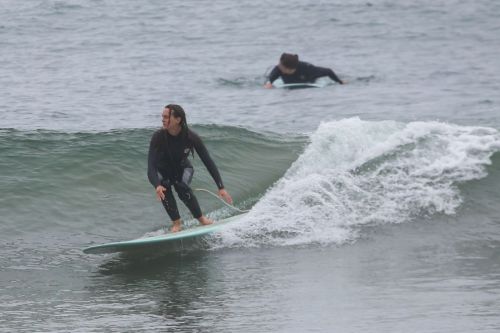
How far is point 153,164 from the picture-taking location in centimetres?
947

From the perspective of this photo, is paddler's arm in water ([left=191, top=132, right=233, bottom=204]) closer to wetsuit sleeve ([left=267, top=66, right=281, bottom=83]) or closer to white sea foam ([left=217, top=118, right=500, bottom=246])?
white sea foam ([left=217, top=118, right=500, bottom=246])

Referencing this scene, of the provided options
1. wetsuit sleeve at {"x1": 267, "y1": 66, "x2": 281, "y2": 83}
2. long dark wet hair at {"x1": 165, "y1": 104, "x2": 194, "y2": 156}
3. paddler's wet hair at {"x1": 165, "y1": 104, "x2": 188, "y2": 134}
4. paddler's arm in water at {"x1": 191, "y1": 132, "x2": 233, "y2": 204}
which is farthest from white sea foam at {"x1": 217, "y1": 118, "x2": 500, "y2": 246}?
wetsuit sleeve at {"x1": 267, "y1": 66, "x2": 281, "y2": 83}

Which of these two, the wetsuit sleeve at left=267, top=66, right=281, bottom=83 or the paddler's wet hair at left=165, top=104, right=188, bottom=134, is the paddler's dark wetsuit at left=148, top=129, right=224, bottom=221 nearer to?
the paddler's wet hair at left=165, top=104, right=188, bottom=134

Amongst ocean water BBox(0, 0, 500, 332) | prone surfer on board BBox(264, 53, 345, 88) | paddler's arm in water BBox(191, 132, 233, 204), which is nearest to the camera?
ocean water BBox(0, 0, 500, 332)

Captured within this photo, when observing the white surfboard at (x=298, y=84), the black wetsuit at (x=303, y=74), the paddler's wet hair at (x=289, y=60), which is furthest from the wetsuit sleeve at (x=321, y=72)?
the paddler's wet hair at (x=289, y=60)

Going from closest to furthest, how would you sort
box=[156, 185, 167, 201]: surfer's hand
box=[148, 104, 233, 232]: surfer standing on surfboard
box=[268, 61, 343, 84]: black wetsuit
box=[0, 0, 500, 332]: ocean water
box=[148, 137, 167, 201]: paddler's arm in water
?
box=[0, 0, 500, 332]: ocean water < box=[156, 185, 167, 201]: surfer's hand < box=[148, 137, 167, 201]: paddler's arm in water < box=[148, 104, 233, 232]: surfer standing on surfboard < box=[268, 61, 343, 84]: black wetsuit

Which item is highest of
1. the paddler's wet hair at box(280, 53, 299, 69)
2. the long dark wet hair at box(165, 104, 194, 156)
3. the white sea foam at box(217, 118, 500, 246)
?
the long dark wet hair at box(165, 104, 194, 156)

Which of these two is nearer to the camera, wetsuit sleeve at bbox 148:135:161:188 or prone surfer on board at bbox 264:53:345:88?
wetsuit sleeve at bbox 148:135:161:188

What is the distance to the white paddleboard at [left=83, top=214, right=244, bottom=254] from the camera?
8984 mm

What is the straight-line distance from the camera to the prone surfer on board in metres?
20.2

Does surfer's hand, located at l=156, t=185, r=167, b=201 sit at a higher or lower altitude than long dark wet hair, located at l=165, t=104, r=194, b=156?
lower

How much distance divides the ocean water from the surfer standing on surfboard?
1.52 feet

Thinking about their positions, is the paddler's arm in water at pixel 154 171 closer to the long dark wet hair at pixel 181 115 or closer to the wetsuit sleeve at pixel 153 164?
the wetsuit sleeve at pixel 153 164

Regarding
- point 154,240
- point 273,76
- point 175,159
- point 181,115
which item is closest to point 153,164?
point 175,159
